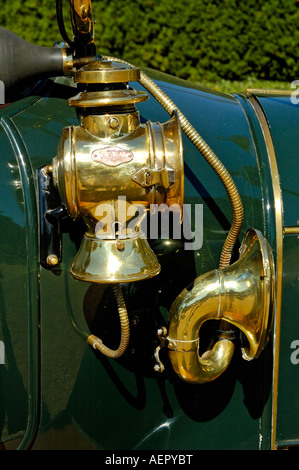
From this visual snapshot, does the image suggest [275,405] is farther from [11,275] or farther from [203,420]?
[11,275]

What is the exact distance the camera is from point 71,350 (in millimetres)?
1475

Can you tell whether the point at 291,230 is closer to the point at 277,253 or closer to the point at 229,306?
the point at 277,253

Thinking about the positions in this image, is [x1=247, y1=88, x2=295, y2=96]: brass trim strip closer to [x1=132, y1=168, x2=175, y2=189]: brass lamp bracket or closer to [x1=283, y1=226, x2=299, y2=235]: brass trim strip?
[x1=283, y1=226, x2=299, y2=235]: brass trim strip

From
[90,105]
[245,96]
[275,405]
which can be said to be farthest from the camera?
[245,96]

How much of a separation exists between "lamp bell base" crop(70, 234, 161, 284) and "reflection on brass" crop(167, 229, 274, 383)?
137mm

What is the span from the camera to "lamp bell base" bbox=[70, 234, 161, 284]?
132cm

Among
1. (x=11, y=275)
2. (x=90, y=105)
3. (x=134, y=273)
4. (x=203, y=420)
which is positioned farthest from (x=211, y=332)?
(x=90, y=105)

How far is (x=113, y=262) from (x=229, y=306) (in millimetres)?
294

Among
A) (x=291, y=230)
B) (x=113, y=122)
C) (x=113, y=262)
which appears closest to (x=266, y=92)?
(x=291, y=230)

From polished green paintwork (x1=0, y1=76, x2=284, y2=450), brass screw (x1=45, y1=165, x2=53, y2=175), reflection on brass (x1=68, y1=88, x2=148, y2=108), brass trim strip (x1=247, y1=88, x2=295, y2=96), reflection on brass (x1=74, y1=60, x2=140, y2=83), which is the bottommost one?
polished green paintwork (x1=0, y1=76, x2=284, y2=450)

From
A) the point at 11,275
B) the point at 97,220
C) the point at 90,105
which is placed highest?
the point at 90,105

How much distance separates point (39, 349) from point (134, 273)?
0.31 metres

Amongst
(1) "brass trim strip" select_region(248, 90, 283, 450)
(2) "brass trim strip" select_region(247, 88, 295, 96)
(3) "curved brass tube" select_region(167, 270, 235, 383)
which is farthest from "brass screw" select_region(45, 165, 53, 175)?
(2) "brass trim strip" select_region(247, 88, 295, 96)

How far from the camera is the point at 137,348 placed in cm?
151
